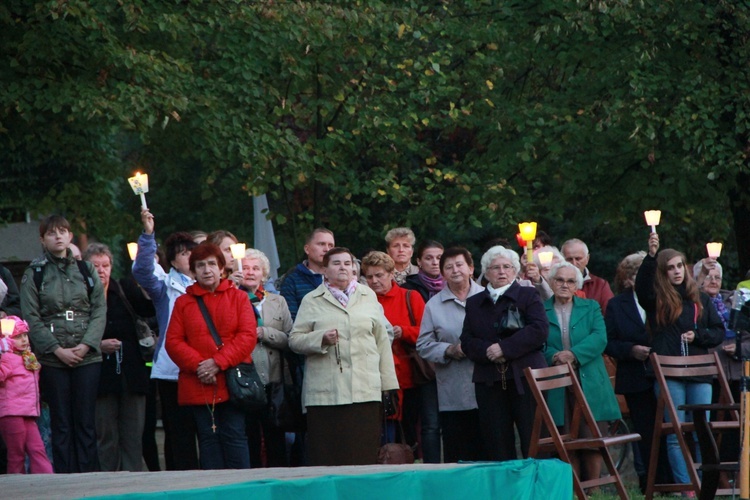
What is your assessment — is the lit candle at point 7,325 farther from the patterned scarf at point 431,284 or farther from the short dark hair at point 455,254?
the patterned scarf at point 431,284

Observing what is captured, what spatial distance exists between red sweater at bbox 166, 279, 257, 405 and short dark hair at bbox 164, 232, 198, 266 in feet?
3.44

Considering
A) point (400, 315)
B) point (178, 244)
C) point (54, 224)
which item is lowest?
point (400, 315)

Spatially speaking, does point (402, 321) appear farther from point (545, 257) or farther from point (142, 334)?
point (142, 334)

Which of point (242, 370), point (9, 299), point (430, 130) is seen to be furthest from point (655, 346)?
point (430, 130)

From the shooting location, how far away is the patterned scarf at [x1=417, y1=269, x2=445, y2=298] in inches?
Answer: 472

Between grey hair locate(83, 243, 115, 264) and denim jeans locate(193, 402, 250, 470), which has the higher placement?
grey hair locate(83, 243, 115, 264)

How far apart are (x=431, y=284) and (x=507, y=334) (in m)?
1.89

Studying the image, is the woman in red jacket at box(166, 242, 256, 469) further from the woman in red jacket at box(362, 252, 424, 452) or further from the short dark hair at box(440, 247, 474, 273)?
the short dark hair at box(440, 247, 474, 273)

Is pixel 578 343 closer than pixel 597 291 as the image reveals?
Yes

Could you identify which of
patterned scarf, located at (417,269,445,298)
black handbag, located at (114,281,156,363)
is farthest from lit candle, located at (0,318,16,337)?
patterned scarf, located at (417,269,445,298)

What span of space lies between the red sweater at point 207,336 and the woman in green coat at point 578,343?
2452 mm

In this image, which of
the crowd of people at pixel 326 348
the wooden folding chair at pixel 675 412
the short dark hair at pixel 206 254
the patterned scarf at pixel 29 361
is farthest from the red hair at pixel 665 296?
the patterned scarf at pixel 29 361

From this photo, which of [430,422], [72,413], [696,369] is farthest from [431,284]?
[72,413]

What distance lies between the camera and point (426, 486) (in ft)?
23.4
